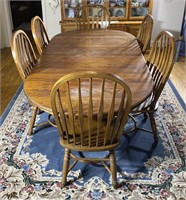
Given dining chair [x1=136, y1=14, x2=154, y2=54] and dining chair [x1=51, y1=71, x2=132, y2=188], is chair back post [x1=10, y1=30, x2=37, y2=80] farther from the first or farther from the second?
dining chair [x1=136, y1=14, x2=154, y2=54]

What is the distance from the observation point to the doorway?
5643 millimetres

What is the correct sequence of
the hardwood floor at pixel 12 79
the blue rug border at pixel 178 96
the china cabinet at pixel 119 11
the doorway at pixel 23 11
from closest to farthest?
the blue rug border at pixel 178 96, the hardwood floor at pixel 12 79, the china cabinet at pixel 119 11, the doorway at pixel 23 11

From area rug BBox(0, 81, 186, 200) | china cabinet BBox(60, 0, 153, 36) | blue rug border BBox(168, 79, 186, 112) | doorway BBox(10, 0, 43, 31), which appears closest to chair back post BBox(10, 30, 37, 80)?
area rug BBox(0, 81, 186, 200)

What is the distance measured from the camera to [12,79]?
3.48 meters

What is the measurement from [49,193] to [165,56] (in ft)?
4.32

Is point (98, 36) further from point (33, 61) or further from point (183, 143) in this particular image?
point (183, 143)

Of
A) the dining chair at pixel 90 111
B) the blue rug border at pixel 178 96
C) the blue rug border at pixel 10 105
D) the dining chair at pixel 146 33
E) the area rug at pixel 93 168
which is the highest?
the dining chair at pixel 146 33

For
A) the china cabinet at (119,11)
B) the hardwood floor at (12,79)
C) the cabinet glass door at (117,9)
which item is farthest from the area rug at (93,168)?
the cabinet glass door at (117,9)

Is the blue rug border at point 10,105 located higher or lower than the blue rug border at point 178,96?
lower

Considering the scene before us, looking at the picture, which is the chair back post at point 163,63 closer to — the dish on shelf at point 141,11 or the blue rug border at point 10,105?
the blue rug border at point 10,105

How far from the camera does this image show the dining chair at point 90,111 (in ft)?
4.42

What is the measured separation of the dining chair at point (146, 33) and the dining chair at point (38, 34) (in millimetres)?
1008

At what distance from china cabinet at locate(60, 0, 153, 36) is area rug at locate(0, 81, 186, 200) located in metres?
2.00

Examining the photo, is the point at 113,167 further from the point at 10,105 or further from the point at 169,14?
the point at 169,14
